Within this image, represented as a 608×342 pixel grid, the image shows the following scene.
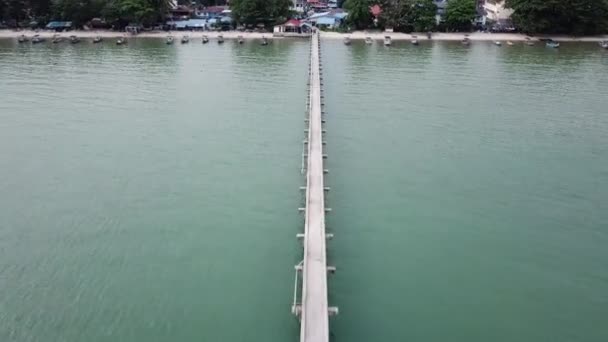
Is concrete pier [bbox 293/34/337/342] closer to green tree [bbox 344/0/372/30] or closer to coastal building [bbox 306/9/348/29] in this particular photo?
green tree [bbox 344/0/372/30]

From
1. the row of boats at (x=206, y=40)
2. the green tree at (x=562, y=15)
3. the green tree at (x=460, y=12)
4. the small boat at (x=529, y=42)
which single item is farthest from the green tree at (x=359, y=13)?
the small boat at (x=529, y=42)

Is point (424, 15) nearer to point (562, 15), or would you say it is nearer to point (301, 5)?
point (562, 15)

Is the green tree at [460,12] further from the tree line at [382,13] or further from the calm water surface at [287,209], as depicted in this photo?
the calm water surface at [287,209]

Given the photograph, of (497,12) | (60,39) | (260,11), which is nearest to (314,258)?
(260,11)

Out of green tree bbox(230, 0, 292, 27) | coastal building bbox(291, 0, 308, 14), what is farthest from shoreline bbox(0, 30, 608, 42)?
coastal building bbox(291, 0, 308, 14)

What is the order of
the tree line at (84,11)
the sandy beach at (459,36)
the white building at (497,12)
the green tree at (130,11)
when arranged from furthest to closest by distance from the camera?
the white building at (497,12), the tree line at (84,11), the green tree at (130,11), the sandy beach at (459,36)

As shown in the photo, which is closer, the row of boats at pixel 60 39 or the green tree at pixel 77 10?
the row of boats at pixel 60 39
